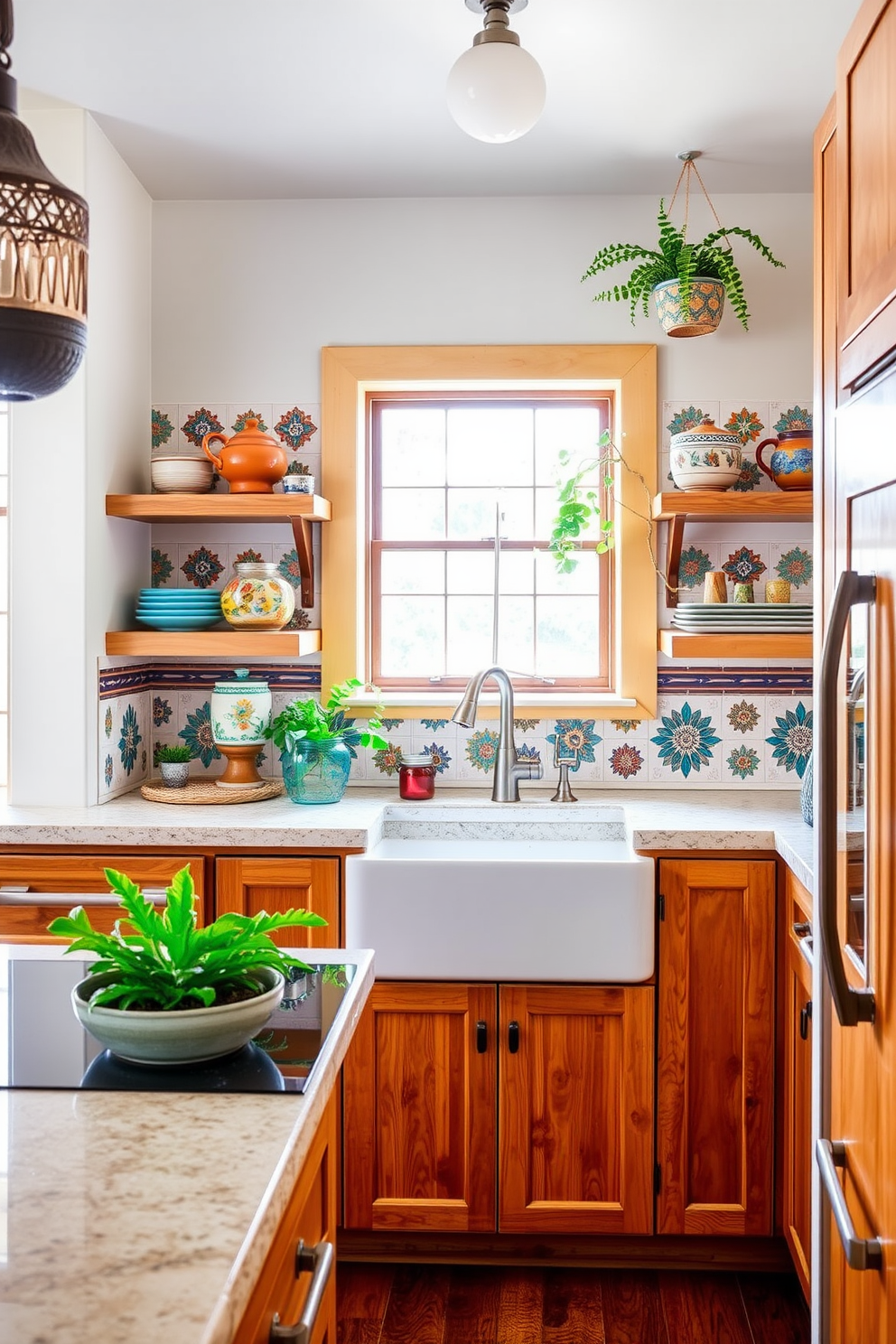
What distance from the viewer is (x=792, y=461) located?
9.46 feet

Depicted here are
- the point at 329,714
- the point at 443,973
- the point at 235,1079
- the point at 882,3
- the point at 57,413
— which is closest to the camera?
the point at 235,1079

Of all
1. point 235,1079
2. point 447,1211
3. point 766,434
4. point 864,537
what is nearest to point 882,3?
point 864,537

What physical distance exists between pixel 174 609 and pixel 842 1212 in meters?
2.20

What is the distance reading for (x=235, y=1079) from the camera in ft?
3.92

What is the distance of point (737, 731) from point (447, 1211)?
1474 millimetres

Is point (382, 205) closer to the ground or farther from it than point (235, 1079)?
farther from it

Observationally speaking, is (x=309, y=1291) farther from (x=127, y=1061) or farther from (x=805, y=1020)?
(x=805, y=1020)

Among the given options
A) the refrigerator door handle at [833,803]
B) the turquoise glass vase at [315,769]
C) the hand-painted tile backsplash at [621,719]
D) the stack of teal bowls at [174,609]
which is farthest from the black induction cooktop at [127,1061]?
the hand-painted tile backsplash at [621,719]

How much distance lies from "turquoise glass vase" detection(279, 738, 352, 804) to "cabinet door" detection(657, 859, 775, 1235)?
0.88 m

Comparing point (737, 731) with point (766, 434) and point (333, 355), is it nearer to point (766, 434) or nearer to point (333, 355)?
point (766, 434)

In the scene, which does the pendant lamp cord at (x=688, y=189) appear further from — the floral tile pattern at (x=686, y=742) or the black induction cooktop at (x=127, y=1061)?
the black induction cooktop at (x=127, y=1061)

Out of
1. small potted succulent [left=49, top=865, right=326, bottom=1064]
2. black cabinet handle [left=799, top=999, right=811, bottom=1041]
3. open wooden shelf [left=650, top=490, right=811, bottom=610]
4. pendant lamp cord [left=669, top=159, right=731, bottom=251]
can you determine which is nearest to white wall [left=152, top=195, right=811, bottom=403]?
pendant lamp cord [left=669, top=159, right=731, bottom=251]

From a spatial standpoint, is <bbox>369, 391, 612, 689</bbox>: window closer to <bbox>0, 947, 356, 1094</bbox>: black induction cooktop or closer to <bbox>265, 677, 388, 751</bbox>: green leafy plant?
<bbox>265, 677, 388, 751</bbox>: green leafy plant

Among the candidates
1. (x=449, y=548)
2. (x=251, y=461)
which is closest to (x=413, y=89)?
(x=251, y=461)
